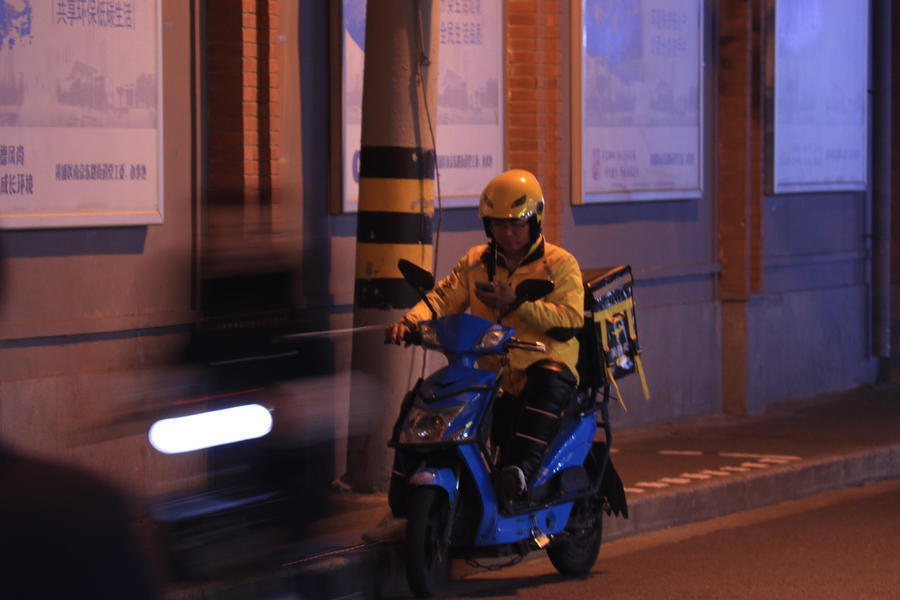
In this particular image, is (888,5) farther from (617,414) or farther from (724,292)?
(617,414)

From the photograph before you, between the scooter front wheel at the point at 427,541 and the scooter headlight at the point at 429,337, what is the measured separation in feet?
2.23

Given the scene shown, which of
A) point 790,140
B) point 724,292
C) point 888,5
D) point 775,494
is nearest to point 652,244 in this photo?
point 724,292

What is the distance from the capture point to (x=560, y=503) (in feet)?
23.3

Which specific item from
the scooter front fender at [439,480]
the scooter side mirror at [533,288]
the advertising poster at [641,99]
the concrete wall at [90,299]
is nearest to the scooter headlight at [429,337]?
the scooter side mirror at [533,288]

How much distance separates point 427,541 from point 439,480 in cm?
29

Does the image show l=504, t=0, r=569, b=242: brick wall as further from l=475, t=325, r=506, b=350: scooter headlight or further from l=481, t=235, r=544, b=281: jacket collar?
l=475, t=325, r=506, b=350: scooter headlight

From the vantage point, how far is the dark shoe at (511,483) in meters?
6.80

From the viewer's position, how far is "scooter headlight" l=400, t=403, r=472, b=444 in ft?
21.8

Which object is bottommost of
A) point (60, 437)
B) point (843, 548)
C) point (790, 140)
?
point (843, 548)

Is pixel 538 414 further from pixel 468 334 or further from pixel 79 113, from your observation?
pixel 79 113

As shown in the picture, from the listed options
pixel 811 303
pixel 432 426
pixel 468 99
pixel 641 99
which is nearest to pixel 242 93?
pixel 468 99

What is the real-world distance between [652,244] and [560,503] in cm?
526

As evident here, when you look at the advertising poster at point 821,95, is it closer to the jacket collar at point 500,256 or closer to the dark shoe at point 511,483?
the jacket collar at point 500,256

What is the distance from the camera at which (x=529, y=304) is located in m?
6.87
